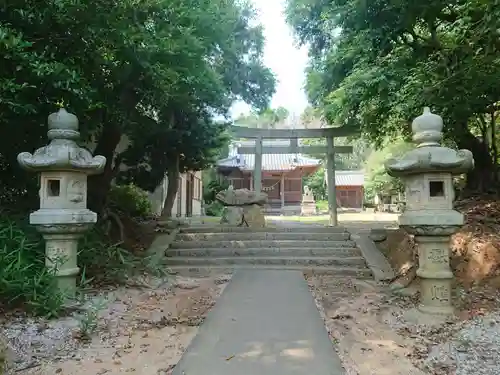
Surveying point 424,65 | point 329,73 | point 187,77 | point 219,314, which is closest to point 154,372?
point 219,314

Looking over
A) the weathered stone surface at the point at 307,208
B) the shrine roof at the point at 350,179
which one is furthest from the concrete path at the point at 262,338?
the shrine roof at the point at 350,179

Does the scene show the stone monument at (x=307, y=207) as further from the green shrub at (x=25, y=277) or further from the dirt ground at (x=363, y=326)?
the green shrub at (x=25, y=277)

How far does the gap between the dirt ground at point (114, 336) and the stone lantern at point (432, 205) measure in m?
2.54

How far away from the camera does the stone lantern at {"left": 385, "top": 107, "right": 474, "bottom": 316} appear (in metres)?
4.27

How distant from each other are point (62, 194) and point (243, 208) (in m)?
5.68

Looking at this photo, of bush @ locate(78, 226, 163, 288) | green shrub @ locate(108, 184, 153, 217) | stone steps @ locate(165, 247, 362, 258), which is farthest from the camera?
green shrub @ locate(108, 184, 153, 217)

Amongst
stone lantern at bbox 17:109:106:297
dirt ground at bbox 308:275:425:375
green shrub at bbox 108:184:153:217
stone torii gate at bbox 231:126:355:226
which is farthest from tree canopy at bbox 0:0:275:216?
stone torii gate at bbox 231:126:355:226

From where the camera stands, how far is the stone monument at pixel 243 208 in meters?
9.78

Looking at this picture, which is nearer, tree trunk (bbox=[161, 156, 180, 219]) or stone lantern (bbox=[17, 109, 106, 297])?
stone lantern (bbox=[17, 109, 106, 297])

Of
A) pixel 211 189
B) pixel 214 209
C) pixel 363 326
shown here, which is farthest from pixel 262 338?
pixel 211 189

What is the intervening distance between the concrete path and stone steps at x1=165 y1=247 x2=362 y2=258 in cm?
228

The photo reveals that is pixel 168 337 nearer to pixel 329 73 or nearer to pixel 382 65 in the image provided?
pixel 382 65

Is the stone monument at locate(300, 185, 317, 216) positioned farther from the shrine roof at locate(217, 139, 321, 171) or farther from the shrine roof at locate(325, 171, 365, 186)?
the shrine roof at locate(325, 171, 365, 186)

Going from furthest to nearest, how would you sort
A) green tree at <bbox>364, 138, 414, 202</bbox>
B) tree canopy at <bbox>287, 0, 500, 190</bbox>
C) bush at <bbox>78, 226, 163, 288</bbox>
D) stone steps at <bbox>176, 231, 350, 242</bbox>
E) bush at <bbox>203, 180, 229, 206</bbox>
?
1. green tree at <bbox>364, 138, 414, 202</bbox>
2. bush at <bbox>203, 180, 229, 206</bbox>
3. stone steps at <bbox>176, 231, 350, 242</bbox>
4. tree canopy at <bbox>287, 0, 500, 190</bbox>
5. bush at <bbox>78, 226, 163, 288</bbox>
